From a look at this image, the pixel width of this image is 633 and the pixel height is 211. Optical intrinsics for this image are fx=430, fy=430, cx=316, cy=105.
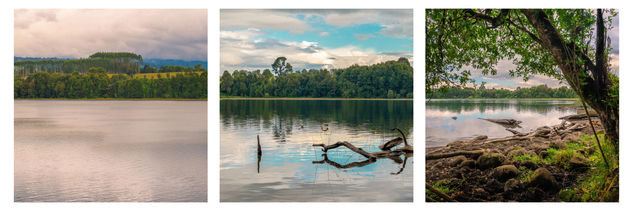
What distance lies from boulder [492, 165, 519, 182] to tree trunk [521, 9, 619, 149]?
1075 millimetres

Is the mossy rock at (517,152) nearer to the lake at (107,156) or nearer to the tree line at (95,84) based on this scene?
the lake at (107,156)

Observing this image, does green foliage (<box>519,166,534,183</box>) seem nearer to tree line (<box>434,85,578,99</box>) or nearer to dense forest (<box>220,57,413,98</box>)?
tree line (<box>434,85,578,99</box>)

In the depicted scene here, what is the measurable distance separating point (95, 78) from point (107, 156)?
15.0ft

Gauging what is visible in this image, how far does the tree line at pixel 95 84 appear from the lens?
1391cm

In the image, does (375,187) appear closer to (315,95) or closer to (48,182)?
(48,182)

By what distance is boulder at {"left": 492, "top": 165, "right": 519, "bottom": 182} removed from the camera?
5.10m

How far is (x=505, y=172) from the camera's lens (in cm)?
512

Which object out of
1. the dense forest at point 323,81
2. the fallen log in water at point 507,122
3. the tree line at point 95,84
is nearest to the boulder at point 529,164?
the fallen log in water at point 507,122

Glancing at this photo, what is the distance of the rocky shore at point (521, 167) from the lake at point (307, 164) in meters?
2.98

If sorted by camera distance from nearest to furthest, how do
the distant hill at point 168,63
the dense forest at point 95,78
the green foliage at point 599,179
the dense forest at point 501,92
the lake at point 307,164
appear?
the green foliage at point 599,179, the dense forest at point 501,92, the lake at point 307,164, the dense forest at point 95,78, the distant hill at point 168,63

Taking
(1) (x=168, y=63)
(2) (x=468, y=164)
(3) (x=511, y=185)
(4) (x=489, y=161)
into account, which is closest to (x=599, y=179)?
(3) (x=511, y=185)

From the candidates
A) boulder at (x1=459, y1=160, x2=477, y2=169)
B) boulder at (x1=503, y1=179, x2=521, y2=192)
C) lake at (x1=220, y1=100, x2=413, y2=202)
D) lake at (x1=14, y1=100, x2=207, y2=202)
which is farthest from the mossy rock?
lake at (x1=14, y1=100, x2=207, y2=202)

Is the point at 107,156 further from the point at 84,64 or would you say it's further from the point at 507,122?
the point at 507,122
